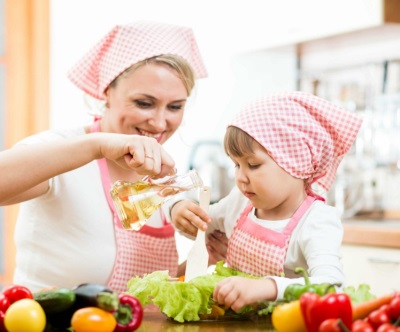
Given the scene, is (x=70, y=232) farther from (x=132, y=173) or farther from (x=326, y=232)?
(x=326, y=232)

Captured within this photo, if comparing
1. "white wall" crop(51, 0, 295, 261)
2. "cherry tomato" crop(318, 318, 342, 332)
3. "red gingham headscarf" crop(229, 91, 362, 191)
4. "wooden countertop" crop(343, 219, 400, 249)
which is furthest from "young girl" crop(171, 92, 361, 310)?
"white wall" crop(51, 0, 295, 261)

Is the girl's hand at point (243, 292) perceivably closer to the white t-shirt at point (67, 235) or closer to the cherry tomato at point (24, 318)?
the cherry tomato at point (24, 318)

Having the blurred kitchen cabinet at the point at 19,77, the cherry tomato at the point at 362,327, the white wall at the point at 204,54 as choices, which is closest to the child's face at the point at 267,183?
the cherry tomato at the point at 362,327

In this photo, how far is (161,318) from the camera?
142 cm

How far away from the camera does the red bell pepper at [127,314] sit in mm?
1149

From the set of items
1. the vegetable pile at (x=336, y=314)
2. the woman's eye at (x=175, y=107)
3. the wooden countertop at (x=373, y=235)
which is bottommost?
the wooden countertop at (x=373, y=235)

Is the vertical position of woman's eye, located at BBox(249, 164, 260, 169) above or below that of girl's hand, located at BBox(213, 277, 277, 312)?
above

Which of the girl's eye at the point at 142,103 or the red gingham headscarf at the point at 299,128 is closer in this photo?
the red gingham headscarf at the point at 299,128

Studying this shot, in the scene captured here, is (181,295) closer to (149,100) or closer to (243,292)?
(243,292)

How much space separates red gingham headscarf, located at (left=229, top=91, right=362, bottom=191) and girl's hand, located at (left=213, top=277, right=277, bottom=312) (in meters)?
0.37

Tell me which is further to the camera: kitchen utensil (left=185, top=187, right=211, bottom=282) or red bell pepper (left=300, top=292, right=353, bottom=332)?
kitchen utensil (left=185, top=187, right=211, bottom=282)

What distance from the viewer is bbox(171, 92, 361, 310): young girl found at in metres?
1.57

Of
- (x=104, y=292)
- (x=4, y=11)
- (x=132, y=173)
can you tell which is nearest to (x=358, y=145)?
(x=132, y=173)

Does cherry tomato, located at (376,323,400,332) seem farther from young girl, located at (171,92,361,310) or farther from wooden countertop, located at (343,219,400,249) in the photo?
wooden countertop, located at (343,219,400,249)
